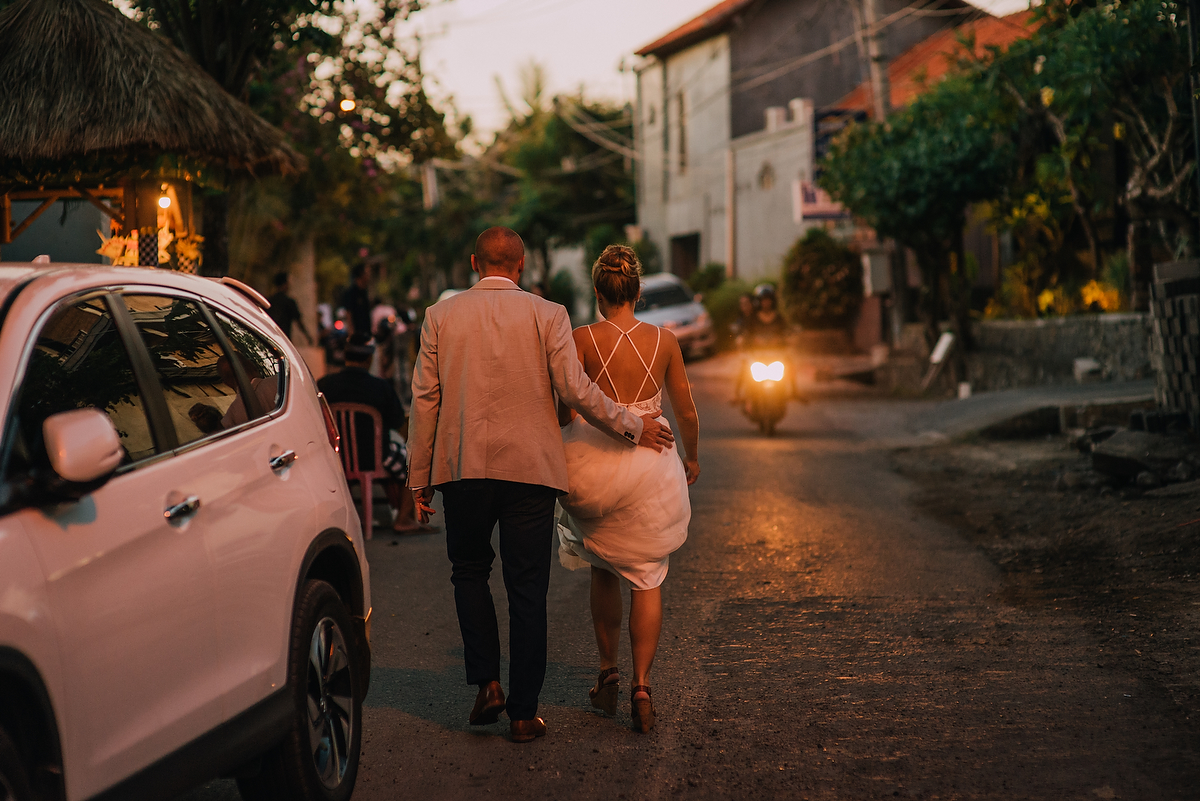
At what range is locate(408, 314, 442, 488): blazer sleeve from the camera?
16.0ft

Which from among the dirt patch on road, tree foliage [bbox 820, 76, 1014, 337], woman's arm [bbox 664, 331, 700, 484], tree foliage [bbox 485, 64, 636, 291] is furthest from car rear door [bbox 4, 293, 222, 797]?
tree foliage [bbox 485, 64, 636, 291]

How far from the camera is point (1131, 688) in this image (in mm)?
5238

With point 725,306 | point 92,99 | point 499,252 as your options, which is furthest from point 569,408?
point 725,306

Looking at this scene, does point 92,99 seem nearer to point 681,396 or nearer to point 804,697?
point 681,396

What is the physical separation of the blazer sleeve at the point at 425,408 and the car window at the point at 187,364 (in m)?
0.99

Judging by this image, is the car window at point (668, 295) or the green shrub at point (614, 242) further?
the green shrub at point (614, 242)

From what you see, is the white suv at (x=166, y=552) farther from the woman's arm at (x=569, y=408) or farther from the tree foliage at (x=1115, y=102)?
the tree foliage at (x=1115, y=102)

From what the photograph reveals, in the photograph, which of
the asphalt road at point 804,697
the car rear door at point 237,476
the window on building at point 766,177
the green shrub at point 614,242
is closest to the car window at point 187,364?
the car rear door at point 237,476

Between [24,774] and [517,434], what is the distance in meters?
2.43

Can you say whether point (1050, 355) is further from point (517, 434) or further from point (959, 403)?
point (517, 434)

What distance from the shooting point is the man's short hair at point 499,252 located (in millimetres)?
5023

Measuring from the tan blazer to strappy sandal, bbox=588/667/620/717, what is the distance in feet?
2.74

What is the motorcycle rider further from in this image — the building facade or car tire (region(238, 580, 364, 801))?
the building facade

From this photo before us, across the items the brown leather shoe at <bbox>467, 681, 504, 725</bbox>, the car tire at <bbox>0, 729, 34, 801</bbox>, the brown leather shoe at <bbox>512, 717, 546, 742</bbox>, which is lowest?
the brown leather shoe at <bbox>512, 717, 546, 742</bbox>
